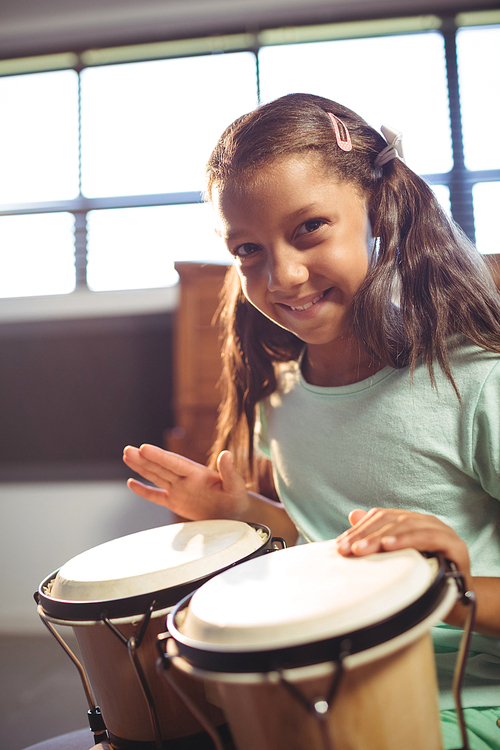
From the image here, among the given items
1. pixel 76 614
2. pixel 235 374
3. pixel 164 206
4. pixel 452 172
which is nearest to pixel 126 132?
pixel 164 206

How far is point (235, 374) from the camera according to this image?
96 centimetres

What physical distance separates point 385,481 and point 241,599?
37cm

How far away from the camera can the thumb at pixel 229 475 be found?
760 millimetres

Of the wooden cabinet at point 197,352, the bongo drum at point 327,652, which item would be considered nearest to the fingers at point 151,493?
the bongo drum at point 327,652

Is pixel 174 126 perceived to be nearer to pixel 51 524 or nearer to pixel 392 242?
pixel 51 524

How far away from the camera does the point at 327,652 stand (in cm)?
31

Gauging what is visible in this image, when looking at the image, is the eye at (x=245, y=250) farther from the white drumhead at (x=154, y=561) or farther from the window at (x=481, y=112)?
the window at (x=481, y=112)

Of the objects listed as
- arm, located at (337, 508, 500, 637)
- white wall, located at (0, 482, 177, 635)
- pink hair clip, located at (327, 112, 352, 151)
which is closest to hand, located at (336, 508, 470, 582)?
arm, located at (337, 508, 500, 637)

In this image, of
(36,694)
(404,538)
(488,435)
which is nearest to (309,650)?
(404,538)

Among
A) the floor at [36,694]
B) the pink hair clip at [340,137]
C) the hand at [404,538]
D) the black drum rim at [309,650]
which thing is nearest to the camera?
the black drum rim at [309,650]

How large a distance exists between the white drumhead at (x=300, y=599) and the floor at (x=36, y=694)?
111cm

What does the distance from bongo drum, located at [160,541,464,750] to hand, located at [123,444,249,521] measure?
36 cm

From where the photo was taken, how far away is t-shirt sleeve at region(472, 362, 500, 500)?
1.98 ft

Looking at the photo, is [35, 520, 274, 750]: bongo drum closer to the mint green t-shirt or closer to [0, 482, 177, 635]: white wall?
the mint green t-shirt
